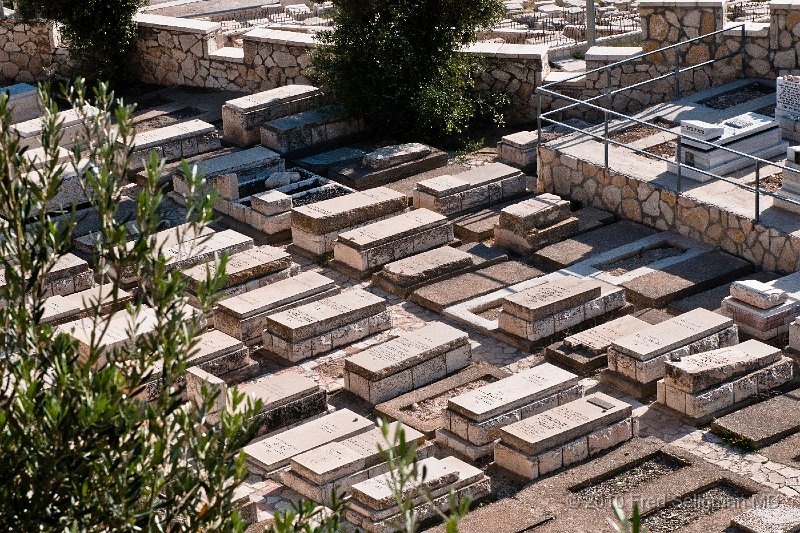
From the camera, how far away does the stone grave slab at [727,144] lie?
14.6 metres

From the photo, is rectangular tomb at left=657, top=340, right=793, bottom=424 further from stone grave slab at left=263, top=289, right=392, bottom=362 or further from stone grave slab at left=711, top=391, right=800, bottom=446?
stone grave slab at left=263, top=289, right=392, bottom=362

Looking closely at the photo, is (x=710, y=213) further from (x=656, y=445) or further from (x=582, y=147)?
(x=656, y=445)

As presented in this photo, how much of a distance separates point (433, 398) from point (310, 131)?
620cm

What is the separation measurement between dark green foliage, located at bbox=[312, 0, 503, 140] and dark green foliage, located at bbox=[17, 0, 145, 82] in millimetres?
3617

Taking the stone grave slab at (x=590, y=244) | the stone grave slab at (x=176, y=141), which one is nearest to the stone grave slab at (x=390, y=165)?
the stone grave slab at (x=176, y=141)

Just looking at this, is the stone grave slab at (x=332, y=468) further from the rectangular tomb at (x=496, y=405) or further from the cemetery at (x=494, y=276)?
the rectangular tomb at (x=496, y=405)

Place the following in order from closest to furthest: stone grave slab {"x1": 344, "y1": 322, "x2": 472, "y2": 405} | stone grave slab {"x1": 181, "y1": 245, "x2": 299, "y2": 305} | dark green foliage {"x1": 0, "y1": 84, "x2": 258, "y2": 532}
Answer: dark green foliage {"x1": 0, "y1": 84, "x2": 258, "y2": 532}, stone grave slab {"x1": 344, "y1": 322, "x2": 472, "y2": 405}, stone grave slab {"x1": 181, "y1": 245, "x2": 299, "y2": 305}

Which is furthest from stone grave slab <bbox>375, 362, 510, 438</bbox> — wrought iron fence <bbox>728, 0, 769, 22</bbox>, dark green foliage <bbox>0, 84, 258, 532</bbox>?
wrought iron fence <bbox>728, 0, 769, 22</bbox>

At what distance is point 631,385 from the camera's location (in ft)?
38.6

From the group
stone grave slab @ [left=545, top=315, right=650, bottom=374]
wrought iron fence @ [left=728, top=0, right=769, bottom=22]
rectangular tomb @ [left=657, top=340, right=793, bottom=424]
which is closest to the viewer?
rectangular tomb @ [left=657, top=340, right=793, bottom=424]

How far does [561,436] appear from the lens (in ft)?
35.2

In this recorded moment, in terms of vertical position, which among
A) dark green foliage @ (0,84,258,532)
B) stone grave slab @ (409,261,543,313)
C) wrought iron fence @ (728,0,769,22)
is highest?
dark green foliage @ (0,84,258,532)

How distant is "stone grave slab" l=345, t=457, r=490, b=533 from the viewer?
9.98m

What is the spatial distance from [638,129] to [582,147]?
0.87 meters
